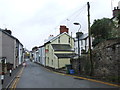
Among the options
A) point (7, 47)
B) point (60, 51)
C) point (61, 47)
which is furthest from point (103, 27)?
point (7, 47)

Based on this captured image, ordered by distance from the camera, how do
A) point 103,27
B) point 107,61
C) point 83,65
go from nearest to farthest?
point 107,61
point 83,65
point 103,27

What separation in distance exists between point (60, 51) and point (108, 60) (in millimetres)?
23042

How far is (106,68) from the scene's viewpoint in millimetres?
16766

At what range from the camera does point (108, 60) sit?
1666 centimetres

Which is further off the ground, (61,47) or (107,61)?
(61,47)

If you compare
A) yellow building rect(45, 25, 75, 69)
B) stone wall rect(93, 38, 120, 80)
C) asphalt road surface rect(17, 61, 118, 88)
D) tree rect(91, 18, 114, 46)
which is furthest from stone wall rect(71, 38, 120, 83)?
yellow building rect(45, 25, 75, 69)

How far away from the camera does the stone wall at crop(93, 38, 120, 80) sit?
1518 cm

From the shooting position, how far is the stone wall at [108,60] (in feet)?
49.8

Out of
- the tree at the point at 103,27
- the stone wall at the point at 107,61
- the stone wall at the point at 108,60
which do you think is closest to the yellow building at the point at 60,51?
the tree at the point at 103,27

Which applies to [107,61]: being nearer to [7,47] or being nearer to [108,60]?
[108,60]

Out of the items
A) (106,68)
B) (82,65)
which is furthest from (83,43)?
(106,68)

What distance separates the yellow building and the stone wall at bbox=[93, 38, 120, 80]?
16.7 meters

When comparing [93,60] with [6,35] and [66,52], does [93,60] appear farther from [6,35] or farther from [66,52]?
[6,35]

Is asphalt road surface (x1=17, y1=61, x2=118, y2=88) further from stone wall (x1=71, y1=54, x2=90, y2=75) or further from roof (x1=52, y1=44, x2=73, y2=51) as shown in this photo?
roof (x1=52, y1=44, x2=73, y2=51)
